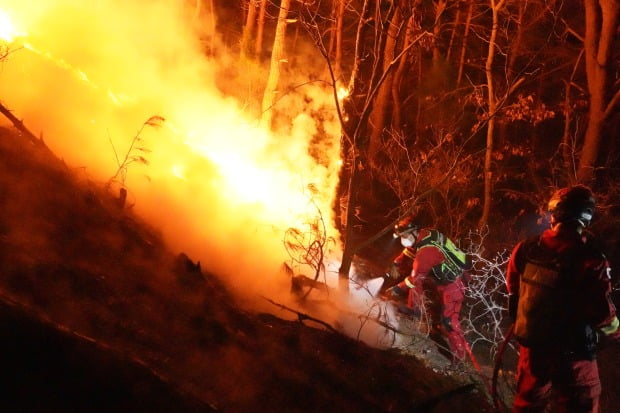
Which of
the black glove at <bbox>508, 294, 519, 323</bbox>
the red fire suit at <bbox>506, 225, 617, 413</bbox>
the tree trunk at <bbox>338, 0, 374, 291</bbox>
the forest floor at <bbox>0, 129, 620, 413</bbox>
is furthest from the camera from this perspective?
the tree trunk at <bbox>338, 0, 374, 291</bbox>

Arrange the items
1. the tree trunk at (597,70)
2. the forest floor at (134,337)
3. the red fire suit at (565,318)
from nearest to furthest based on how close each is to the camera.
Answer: the forest floor at (134,337)
the red fire suit at (565,318)
the tree trunk at (597,70)

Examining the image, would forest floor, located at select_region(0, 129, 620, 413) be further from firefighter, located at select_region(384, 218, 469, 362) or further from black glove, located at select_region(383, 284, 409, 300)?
black glove, located at select_region(383, 284, 409, 300)

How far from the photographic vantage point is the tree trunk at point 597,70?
8664 millimetres

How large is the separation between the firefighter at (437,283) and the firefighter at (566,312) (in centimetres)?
229

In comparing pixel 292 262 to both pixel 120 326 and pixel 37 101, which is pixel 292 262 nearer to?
pixel 120 326

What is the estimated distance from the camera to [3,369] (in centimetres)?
236

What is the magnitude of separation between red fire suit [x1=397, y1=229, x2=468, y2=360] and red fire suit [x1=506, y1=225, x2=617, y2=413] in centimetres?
230

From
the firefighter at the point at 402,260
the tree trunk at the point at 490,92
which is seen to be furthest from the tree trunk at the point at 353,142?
the tree trunk at the point at 490,92

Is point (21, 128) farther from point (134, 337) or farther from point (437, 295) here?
point (437, 295)

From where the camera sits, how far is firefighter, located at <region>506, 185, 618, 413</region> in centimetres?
332

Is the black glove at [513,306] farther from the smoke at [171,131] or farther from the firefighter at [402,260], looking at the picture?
the smoke at [171,131]

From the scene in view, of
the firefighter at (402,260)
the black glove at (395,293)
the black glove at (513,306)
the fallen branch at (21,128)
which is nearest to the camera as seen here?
the black glove at (513,306)

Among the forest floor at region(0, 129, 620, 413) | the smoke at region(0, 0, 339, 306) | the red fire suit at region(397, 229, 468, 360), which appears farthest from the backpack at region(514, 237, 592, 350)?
the smoke at region(0, 0, 339, 306)

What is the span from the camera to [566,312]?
3.35 meters
